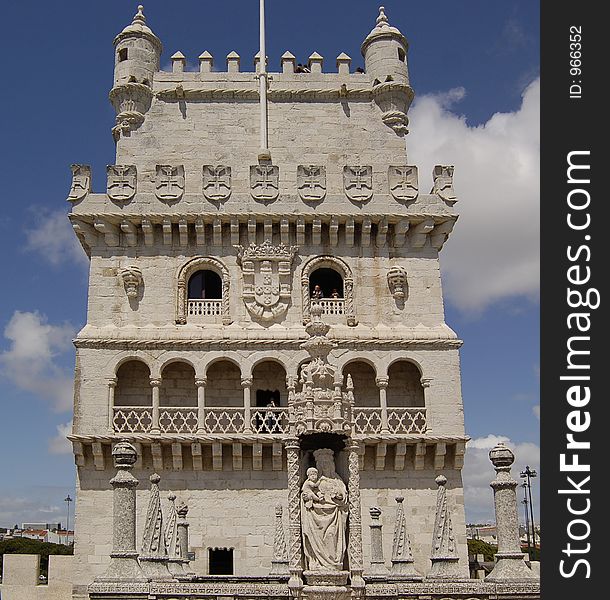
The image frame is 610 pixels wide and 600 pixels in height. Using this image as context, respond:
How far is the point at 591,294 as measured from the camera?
12.8 metres

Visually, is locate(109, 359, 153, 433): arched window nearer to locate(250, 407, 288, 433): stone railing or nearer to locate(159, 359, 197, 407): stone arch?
locate(159, 359, 197, 407): stone arch

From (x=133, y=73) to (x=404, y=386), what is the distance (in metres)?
17.9

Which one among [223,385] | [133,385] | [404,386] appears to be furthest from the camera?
[404,386]

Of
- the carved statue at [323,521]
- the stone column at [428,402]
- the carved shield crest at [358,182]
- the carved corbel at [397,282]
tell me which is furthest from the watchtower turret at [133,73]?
the carved statue at [323,521]

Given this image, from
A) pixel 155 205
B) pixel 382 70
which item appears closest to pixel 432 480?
pixel 155 205

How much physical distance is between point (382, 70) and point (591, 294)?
86.3 ft

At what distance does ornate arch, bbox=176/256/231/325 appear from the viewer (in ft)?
108

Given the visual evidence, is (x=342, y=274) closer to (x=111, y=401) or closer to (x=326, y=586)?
(x=111, y=401)

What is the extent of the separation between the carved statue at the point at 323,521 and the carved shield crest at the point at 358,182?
19.1 metres

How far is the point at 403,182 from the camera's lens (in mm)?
34250

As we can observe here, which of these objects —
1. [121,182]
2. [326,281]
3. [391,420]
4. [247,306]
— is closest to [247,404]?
[247,306]

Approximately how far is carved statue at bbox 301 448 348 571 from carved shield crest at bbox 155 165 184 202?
770 inches

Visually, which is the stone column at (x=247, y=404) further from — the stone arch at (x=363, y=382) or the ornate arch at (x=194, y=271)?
the stone arch at (x=363, y=382)

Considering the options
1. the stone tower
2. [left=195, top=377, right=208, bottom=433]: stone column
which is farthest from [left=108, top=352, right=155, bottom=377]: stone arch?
[left=195, top=377, right=208, bottom=433]: stone column
